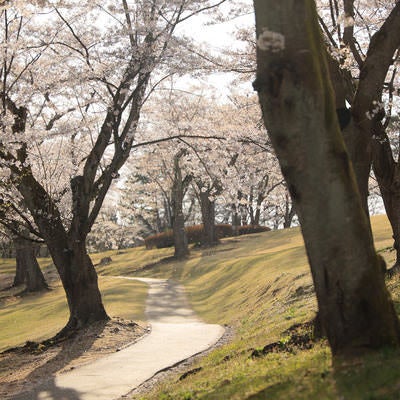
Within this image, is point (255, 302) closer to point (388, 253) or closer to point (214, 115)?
point (388, 253)

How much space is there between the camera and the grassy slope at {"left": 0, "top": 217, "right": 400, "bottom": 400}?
18.0ft

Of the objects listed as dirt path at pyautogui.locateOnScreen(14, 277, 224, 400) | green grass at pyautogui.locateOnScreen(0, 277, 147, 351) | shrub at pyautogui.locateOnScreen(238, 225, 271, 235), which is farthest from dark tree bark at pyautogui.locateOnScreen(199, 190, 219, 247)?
dirt path at pyautogui.locateOnScreen(14, 277, 224, 400)

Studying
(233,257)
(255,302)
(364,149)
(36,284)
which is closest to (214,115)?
(233,257)

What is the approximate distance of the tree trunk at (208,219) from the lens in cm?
4491

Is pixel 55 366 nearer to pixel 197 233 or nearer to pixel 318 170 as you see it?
pixel 318 170

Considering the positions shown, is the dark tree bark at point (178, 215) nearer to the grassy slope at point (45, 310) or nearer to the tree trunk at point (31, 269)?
the grassy slope at point (45, 310)

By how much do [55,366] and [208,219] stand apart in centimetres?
3266

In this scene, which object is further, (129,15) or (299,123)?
(129,15)

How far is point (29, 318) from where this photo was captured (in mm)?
26484

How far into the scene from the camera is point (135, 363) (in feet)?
39.3

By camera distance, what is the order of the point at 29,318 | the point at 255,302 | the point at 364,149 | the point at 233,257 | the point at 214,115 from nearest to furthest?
the point at 364,149 → the point at 255,302 → the point at 29,318 → the point at 233,257 → the point at 214,115

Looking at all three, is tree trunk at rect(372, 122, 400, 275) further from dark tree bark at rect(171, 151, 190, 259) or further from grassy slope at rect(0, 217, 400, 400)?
dark tree bark at rect(171, 151, 190, 259)

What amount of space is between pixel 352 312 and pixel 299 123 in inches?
81.5

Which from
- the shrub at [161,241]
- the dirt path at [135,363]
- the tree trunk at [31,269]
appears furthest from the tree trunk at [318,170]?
the shrub at [161,241]
